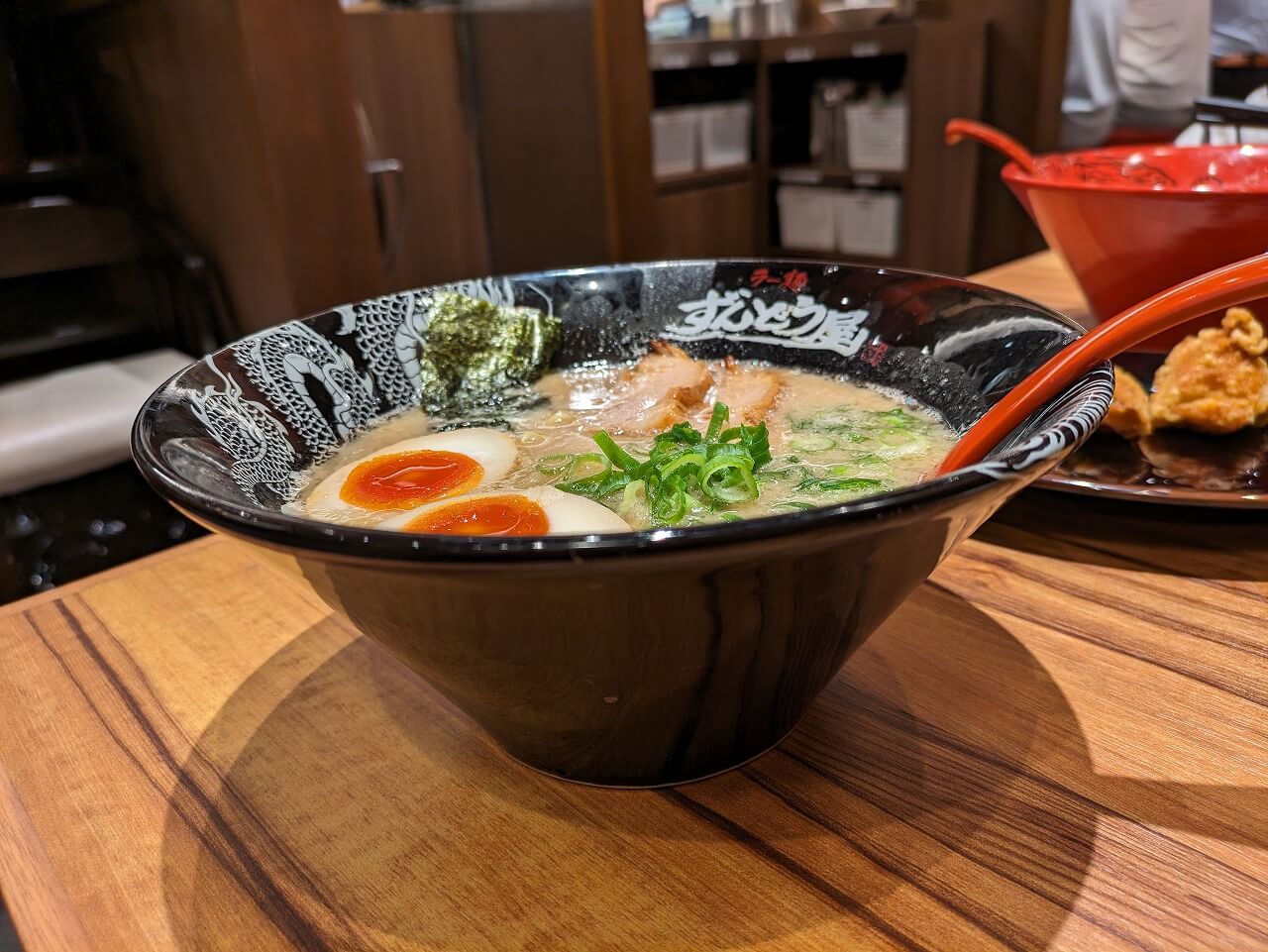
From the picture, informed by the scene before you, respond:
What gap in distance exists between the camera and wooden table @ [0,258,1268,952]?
49 cm

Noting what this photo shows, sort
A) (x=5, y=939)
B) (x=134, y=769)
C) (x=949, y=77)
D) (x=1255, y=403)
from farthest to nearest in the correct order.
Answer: (x=949, y=77) → (x=5, y=939) → (x=1255, y=403) → (x=134, y=769)

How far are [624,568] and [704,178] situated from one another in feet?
15.3

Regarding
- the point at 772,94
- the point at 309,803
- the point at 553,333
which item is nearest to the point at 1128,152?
the point at 553,333

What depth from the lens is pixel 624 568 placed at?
38 cm

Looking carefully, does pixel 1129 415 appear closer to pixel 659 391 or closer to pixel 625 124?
pixel 659 391

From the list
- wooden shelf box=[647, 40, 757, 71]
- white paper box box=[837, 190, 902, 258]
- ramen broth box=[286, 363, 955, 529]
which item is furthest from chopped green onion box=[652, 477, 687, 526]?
white paper box box=[837, 190, 902, 258]

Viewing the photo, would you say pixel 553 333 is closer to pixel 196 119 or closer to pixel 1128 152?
pixel 1128 152

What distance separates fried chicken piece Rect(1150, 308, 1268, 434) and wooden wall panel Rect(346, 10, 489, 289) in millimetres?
3326

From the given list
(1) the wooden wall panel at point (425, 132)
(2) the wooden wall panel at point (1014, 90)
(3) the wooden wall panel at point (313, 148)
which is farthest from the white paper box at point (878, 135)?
(3) the wooden wall panel at point (313, 148)

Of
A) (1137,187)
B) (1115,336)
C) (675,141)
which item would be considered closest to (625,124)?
(675,141)

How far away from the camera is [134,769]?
646mm

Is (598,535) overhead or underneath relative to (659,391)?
overhead

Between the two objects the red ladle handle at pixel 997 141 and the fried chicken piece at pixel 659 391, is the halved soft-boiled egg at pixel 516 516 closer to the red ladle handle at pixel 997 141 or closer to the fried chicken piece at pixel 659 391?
the fried chicken piece at pixel 659 391

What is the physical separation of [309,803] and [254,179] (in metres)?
2.18
